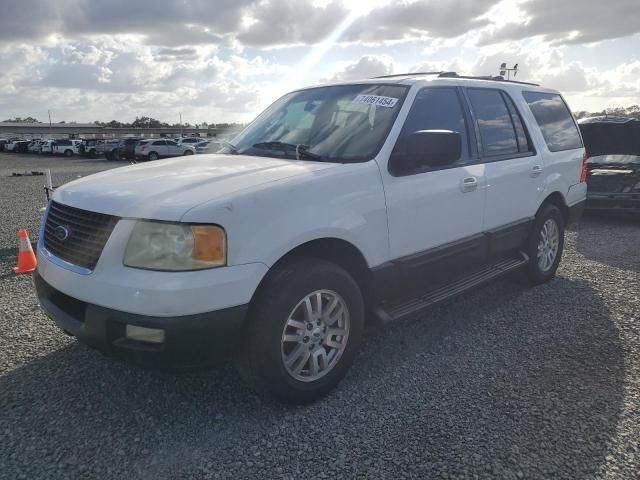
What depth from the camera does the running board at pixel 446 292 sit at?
3330 millimetres

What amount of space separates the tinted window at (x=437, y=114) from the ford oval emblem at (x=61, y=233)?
2120mm

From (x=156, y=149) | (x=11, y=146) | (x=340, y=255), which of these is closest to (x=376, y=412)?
(x=340, y=255)

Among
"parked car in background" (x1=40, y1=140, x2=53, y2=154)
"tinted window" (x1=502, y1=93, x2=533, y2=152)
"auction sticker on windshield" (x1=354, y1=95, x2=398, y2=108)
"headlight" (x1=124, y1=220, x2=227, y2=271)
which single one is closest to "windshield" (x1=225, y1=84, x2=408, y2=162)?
"auction sticker on windshield" (x1=354, y1=95, x2=398, y2=108)

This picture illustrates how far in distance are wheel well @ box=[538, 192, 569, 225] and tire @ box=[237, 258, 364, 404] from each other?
3.01 m

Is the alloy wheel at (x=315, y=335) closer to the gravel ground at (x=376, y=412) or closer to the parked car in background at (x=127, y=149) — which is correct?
the gravel ground at (x=376, y=412)

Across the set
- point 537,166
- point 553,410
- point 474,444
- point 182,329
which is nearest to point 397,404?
point 474,444

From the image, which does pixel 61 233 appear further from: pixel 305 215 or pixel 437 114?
pixel 437 114

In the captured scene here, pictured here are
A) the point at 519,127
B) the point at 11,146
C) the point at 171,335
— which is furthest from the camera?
the point at 11,146

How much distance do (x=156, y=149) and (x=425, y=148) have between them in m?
32.0

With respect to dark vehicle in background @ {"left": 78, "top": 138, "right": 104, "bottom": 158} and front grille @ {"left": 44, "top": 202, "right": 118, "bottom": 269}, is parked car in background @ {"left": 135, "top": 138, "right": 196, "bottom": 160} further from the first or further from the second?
front grille @ {"left": 44, "top": 202, "right": 118, "bottom": 269}

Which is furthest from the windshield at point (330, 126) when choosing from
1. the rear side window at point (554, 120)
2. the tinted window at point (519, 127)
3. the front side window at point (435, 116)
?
the rear side window at point (554, 120)

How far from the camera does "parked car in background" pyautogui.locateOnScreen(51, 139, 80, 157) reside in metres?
42.7

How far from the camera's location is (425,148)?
315cm

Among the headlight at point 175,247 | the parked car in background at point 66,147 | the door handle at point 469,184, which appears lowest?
the headlight at point 175,247
